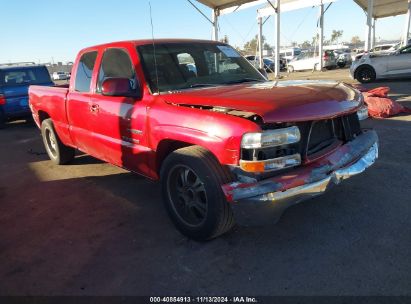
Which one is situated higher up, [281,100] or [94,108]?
[281,100]

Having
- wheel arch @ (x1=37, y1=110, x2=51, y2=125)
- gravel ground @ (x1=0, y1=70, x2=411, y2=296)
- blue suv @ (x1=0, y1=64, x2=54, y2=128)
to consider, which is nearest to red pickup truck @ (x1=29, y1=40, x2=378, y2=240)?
gravel ground @ (x1=0, y1=70, x2=411, y2=296)

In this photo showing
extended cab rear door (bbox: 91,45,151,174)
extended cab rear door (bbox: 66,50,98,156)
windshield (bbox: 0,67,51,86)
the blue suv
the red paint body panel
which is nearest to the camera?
the red paint body panel

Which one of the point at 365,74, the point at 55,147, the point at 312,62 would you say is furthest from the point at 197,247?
the point at 312,62

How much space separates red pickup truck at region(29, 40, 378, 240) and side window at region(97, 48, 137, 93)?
0.01 m

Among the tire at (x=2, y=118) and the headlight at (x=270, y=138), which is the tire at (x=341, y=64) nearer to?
the tire at (x=2, y=118)

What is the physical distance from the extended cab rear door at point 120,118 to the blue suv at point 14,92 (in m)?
6.89

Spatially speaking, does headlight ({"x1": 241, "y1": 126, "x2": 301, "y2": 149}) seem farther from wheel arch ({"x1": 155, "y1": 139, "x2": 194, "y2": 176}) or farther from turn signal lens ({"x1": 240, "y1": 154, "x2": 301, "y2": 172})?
wheel arch ({"x1": 155, "y1": 139, "x2": 194, "y2": 176})

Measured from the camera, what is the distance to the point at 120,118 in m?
4.04

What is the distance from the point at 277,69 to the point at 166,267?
662 inches

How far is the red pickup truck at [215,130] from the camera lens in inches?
111

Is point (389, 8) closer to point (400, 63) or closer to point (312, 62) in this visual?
point (312, 62)

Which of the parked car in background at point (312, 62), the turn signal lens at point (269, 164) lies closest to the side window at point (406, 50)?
the parked car in background at point (312, 62)

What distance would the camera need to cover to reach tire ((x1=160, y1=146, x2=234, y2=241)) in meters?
2.99

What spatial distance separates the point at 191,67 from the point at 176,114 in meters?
1.03
